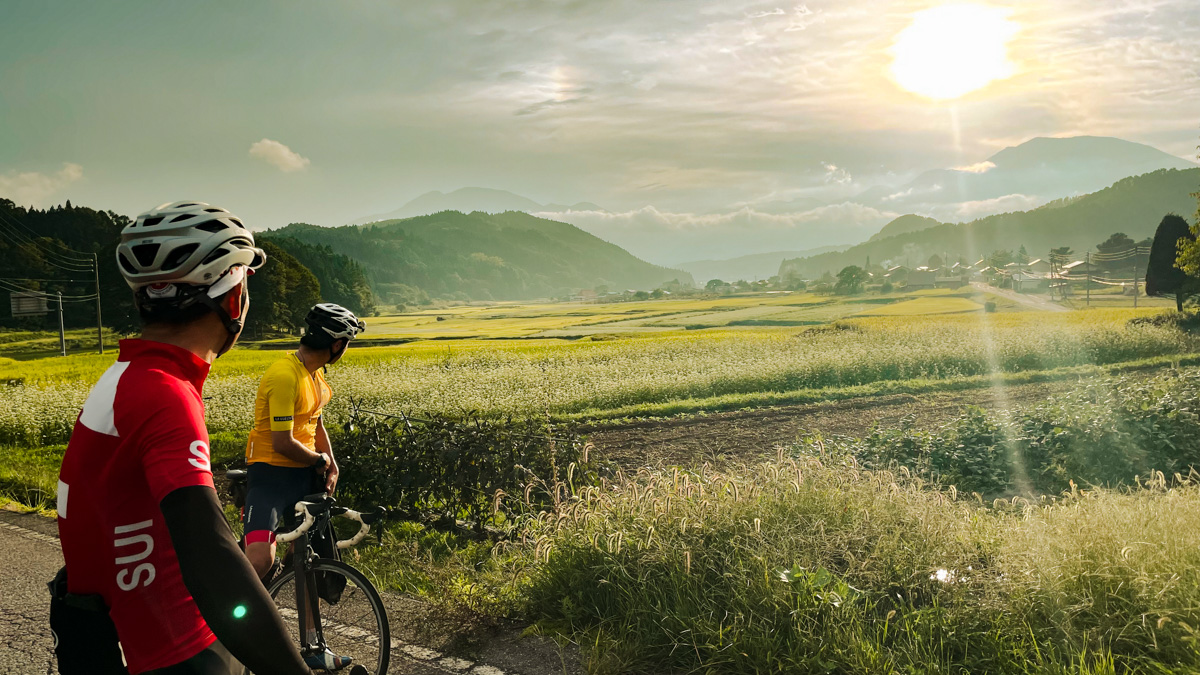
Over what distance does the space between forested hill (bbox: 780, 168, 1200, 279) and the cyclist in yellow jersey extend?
8277 centimetres

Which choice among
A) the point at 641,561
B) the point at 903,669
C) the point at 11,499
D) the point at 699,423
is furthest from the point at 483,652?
the point at 699,423

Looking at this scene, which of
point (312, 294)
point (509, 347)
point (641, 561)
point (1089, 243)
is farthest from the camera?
point (1089, 243)

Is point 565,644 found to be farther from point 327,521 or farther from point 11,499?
point 11,499

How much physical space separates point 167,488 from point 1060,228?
117610 mm

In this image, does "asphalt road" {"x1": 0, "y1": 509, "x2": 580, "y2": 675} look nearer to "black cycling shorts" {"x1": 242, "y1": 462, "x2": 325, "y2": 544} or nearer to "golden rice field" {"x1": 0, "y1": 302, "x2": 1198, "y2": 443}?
"black cycling shorts" {"x1": 242, "y1": 462, "x2": 325, "y2": 544}

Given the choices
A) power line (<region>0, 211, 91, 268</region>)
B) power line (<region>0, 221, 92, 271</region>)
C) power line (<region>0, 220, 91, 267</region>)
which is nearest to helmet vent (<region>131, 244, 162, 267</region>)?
power line (<region>0, 221, 92, 271</region>)

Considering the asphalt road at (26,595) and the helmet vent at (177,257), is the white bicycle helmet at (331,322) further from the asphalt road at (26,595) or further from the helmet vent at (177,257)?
the helmet vent at (177,257)

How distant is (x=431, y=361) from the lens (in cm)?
2352

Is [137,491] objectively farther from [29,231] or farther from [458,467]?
[29,231]

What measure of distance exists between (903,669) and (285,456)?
361 centimetres

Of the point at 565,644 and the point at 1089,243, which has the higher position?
the point at 1089,243

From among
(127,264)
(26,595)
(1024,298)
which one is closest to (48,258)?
(26,595)

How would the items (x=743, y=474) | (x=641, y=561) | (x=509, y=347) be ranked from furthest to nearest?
(x=509, y=347)
(x=743, y=474)
(x=641, y=561)

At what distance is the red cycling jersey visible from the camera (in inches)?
59.1
